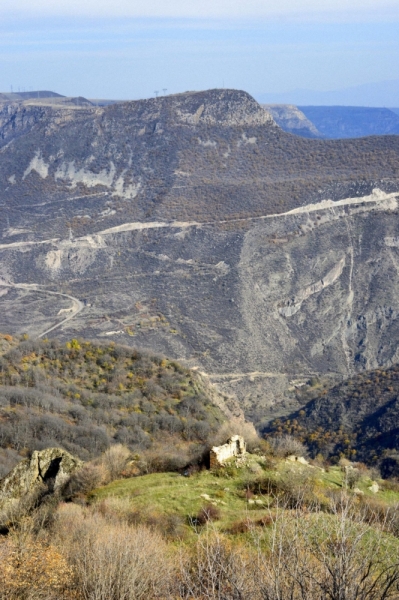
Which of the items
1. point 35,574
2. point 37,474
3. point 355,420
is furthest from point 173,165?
point 35,574

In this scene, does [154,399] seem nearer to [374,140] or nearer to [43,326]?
[43,326]

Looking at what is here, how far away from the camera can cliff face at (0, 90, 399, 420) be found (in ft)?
177

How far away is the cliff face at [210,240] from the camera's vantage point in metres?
53.8

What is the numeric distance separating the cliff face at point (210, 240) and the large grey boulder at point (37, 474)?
29.1 metres

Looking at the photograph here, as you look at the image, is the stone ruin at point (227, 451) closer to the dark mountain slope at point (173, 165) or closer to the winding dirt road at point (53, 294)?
the winding dirt road at point (53, 294)

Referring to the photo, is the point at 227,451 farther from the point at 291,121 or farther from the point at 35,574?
the point at 291,121

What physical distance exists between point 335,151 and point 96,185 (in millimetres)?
31271

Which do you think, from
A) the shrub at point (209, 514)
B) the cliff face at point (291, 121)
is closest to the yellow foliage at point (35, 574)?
the shrub at point (209, 514)

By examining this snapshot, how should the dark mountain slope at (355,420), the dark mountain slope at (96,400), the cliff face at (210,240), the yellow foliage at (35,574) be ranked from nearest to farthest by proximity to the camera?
1. the yellow foliage at (35,574)
2. the dark mountain slope at (96,400)
3. the dark mountain slope at (355,420)
4. the cliff face at (210,240)

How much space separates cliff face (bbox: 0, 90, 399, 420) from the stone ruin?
89.6 ft

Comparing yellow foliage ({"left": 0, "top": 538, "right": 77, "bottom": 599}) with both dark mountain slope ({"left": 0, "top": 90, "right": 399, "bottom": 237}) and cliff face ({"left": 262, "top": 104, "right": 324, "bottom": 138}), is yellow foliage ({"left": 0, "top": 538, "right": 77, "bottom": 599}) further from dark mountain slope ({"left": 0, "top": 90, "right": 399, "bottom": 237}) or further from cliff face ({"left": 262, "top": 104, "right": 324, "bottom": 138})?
cliff face ({"left": 262, "top": 104, "right": 324, "bottom": 138})

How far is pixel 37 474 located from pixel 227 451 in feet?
15.1

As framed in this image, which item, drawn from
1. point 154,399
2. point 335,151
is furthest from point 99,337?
point 335,151

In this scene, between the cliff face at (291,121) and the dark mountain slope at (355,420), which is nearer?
the dark mountain slope at (355,420)
